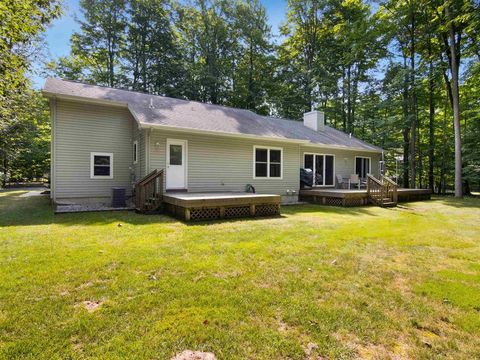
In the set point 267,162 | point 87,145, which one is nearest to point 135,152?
point 87,145

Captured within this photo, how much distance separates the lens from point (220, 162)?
9820mm

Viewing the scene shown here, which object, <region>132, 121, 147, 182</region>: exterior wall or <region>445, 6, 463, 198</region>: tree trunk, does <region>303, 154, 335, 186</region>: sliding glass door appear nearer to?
<region>445, 6, 463, 198</region>: tree trunk

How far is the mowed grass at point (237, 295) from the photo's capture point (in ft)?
6.65

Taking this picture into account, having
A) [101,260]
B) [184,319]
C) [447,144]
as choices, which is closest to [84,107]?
[101,260]

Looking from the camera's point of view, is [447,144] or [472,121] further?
[447,144]

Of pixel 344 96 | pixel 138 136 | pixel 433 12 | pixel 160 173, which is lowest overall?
pixel 160 173

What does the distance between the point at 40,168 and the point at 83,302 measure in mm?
29713

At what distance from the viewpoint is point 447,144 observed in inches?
686

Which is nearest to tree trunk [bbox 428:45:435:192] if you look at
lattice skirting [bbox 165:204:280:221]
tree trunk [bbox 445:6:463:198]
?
tree trunk [bbox 445:6:463:198]

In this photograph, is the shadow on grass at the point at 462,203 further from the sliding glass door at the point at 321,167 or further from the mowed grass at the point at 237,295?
the mowed grass at the point at 237,295

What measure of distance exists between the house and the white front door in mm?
33

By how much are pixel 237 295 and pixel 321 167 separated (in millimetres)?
11277

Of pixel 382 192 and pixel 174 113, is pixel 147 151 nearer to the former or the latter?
pixel 174 113

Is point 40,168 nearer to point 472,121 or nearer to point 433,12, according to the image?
point 433,12
